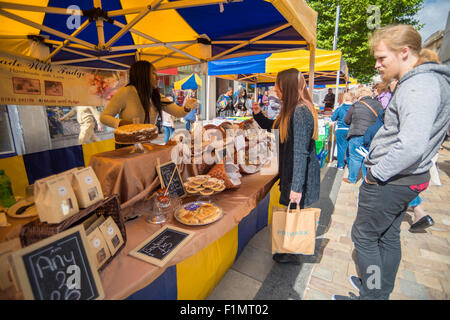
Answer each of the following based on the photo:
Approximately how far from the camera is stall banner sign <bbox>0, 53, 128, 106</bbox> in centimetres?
355

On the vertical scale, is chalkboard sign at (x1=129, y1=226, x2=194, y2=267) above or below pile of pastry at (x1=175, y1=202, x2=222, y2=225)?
below

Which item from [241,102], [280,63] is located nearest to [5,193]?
[280,63]

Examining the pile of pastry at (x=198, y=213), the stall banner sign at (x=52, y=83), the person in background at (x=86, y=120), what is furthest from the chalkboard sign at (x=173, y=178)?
the person in background at (x=86, y=120)

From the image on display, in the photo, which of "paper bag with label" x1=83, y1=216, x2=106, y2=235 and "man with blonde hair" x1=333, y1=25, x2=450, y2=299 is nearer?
"paper bag with label" x1=83, y1=216, x2=106, y2=235

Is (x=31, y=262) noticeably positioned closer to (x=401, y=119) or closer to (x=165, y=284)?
(x=165, y=284)

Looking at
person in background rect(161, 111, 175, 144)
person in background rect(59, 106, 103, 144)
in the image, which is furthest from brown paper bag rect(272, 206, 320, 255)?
person in background rect(161, 111, 175, 144)

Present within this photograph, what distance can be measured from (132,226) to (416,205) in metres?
3.61

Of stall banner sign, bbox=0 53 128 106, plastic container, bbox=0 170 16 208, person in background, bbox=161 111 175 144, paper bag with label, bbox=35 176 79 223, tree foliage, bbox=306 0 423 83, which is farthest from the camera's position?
tree foliage, bbox=306 0 423 83

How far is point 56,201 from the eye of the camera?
90cm

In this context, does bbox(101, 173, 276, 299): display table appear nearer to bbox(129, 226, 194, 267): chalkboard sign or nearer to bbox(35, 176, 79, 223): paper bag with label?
bbox(129, 226, 194, 267): chalkboard sign

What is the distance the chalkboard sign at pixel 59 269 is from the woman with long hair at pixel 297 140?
1.54 meters

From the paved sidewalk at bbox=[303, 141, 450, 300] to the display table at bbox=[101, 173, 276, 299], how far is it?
1033 millimetres

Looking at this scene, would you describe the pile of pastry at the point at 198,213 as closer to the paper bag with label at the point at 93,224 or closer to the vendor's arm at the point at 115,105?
the paper bag with label at the point at 93,224

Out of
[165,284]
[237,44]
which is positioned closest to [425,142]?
[165,284]
